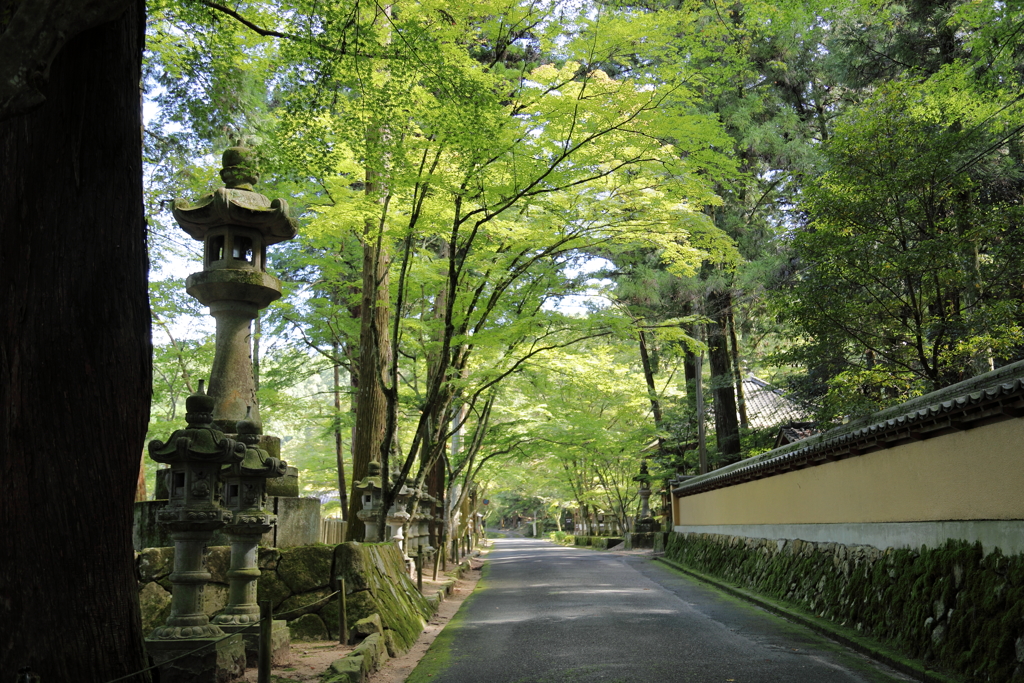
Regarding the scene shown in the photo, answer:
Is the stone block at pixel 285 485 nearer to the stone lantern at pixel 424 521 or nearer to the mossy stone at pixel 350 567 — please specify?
the mossy stone at pixel 350 567

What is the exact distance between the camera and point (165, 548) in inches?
313

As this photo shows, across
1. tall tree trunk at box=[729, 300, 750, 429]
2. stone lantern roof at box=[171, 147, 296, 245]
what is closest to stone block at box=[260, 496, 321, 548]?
stone lantern roof at box=[171, 147, 296, 245]

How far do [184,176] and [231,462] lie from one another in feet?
25.9

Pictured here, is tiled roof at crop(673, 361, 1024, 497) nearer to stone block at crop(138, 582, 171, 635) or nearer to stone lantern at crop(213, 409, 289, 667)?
stone lantern at crop(213, 409, 289, 667)

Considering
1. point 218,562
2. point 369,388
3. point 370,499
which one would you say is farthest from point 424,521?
point 218,562

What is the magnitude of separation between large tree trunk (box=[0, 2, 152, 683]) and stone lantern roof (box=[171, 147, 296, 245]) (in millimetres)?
4848

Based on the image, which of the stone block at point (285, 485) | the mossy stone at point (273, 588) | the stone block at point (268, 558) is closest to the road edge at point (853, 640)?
the mossy stone at point (273, 588)

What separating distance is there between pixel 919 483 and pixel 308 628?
695 centimetres

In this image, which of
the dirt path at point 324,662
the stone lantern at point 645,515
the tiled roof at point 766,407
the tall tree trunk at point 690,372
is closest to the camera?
the dirt path at point 324,662

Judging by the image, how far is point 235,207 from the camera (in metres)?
9.47

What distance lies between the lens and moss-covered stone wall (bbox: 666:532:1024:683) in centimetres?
616

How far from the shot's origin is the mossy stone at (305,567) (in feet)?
28.9

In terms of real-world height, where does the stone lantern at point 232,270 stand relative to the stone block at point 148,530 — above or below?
above

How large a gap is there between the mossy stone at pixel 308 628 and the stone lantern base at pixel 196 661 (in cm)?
214
